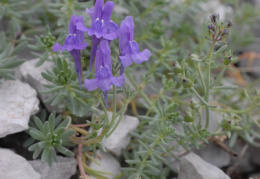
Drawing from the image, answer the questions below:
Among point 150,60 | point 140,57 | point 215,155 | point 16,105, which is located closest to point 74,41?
point 140,57

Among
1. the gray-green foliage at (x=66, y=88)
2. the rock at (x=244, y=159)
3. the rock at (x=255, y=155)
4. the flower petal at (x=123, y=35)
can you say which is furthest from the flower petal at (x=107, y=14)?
the rock at (x=255, y=155)

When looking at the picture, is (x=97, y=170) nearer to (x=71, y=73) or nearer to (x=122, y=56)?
(x=71, y=73)

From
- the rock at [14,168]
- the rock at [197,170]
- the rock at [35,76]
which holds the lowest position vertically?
the rock at [197,170]

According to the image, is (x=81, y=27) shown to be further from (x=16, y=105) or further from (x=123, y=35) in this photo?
(x=16, y=105)

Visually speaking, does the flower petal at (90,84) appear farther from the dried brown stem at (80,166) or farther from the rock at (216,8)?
the rock at (216,8)

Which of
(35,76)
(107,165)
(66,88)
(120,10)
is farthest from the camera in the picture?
(120,10)

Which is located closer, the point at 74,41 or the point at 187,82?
the point at 74,41

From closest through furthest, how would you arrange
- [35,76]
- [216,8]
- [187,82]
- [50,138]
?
[187,82], [50,138], [35,76], [216,8]
